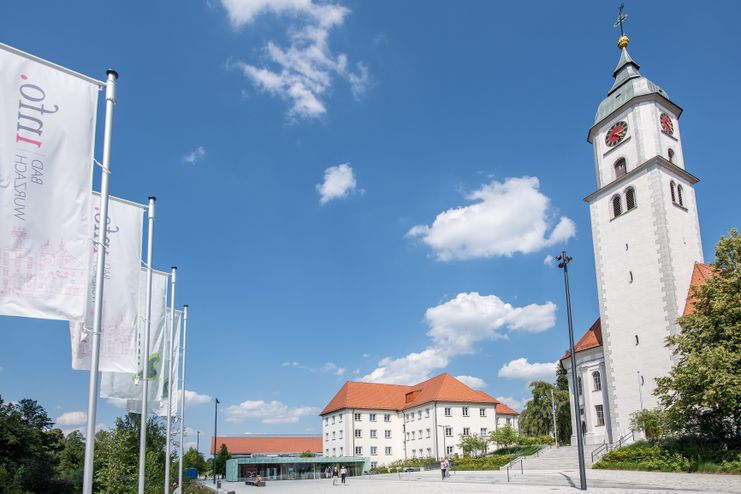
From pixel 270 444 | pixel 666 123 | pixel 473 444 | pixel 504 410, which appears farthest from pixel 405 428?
pixel 666 123

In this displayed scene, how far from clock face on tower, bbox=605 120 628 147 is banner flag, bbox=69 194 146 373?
35.4m

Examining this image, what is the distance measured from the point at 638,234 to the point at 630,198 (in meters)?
2.79

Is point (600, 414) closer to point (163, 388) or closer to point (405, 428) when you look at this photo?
point (163, 388)

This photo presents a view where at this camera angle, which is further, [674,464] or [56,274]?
[674,464]

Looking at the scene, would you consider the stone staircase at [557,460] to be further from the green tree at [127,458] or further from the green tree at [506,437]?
the green tree at [127,458]

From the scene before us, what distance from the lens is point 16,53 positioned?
8250mm

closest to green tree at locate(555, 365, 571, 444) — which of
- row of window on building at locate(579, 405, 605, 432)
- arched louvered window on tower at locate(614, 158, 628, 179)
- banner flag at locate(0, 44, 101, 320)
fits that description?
row of window on building at locate(579, 405, 605, 432)

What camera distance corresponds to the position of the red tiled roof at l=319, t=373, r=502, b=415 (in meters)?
69.5

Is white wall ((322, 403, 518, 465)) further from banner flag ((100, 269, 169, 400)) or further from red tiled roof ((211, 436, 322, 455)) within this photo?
banner flag ((100, 269, 169, 400))

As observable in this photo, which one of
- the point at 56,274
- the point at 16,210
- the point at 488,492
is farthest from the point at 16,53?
the point at 488,492

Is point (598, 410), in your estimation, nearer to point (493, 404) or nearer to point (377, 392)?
point (493, 404)

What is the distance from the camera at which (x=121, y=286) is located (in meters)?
12.5

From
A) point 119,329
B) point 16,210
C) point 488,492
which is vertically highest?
point 16,210

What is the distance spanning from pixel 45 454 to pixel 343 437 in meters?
42.4
